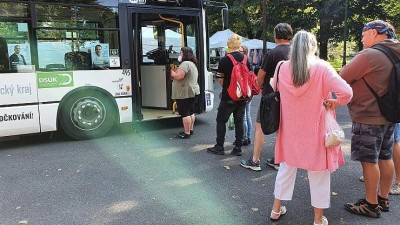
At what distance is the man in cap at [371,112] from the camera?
362cm

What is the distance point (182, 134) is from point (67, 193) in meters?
3.07

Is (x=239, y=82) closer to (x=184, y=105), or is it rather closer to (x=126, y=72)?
(x=184, y=105)

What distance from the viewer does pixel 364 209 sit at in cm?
389

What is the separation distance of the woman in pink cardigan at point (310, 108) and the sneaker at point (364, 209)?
577 mm

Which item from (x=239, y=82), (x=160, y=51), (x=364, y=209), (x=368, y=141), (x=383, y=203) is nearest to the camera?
(x=368, y=141)

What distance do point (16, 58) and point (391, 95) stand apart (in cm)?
542

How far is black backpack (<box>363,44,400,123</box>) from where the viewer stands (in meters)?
3.62

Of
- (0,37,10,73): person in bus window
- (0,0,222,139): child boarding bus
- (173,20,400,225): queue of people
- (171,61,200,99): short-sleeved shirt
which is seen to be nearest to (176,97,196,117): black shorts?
(171,61,200,99): short-sleeved shirt

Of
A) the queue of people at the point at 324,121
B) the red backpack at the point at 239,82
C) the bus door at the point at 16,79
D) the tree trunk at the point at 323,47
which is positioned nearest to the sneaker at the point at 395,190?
the queue of people at the point at 324,121

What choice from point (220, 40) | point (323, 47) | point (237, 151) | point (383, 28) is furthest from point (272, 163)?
point (323, 47)

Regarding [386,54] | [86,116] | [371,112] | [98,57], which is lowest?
[86,116]

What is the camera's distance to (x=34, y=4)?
21.2ft

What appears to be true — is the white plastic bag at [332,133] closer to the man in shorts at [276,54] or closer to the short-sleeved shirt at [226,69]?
the man in shorts at [276,54]

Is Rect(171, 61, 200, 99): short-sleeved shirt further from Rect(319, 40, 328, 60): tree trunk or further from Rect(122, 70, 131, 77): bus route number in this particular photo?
Rect(319, 40, 328, 60): tree trunk
